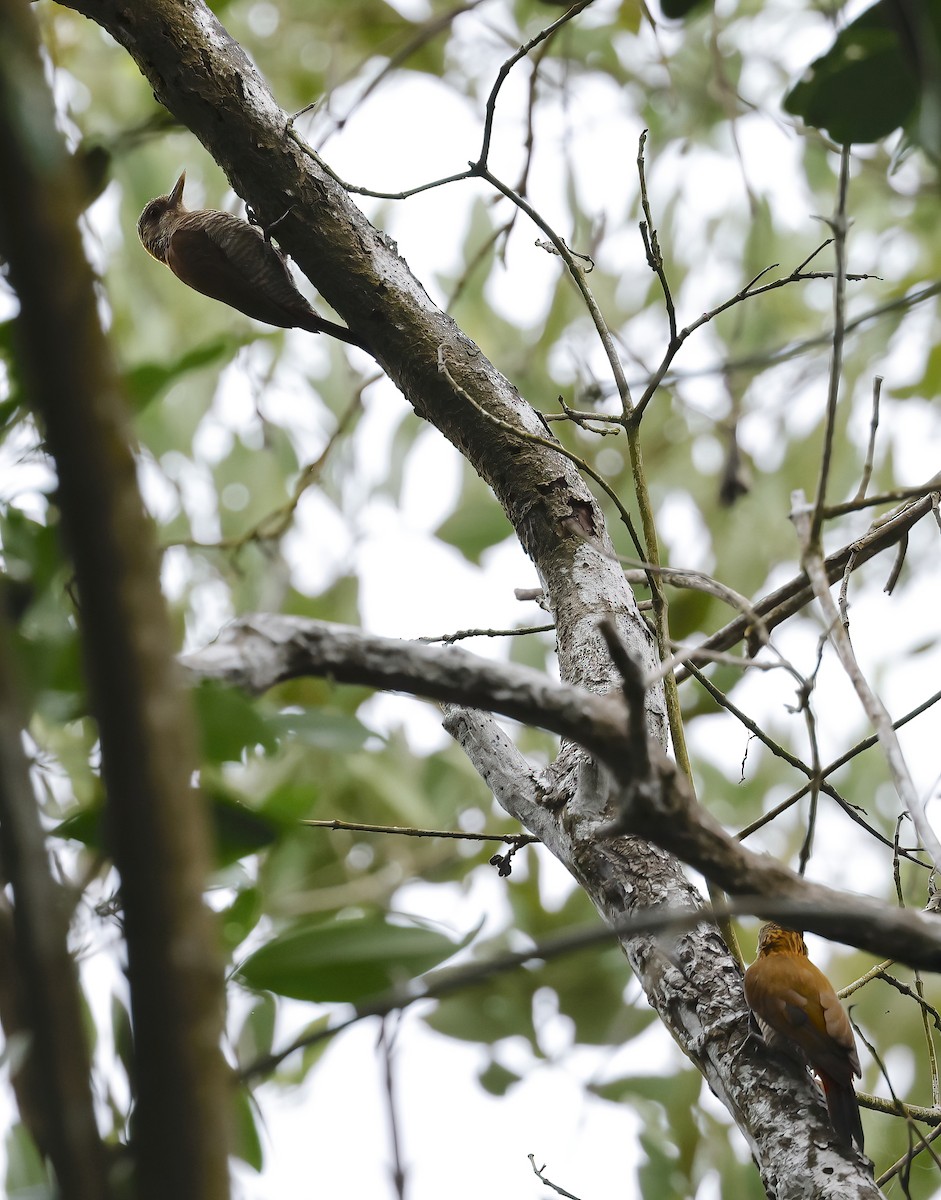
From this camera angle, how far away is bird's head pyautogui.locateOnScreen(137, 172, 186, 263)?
2.24 metres

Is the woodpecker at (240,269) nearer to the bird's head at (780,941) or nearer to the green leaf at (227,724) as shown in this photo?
the bird's head at (780,941)

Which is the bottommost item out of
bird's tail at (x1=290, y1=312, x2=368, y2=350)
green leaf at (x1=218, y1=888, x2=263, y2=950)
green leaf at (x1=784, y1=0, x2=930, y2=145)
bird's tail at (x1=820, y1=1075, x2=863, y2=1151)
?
bird's tail at (x1=820, y1=1075, x2=863, y2=1151)

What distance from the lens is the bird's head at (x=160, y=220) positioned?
224 centimetres

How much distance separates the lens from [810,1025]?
0.97 m

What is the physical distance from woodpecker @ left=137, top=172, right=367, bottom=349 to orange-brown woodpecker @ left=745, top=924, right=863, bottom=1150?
1122 millimetres

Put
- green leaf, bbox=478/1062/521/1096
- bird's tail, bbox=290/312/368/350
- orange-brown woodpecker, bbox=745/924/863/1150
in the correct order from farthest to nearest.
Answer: green leaf, bbox=478/1062/521/1096 → bird's tail, bbox=290/312/368/350 → orange-brown woodpecker, bbox=745/924/863/1150

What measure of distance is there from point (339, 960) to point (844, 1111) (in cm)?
54

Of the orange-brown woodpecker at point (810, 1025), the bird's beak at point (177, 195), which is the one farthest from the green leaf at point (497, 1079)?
the bird's beak at point (177, 195)

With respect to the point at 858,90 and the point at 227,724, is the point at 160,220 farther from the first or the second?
the point at 227,724

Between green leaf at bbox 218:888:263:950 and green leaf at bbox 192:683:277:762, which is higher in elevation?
green leaf at bbox 192:683:277:762

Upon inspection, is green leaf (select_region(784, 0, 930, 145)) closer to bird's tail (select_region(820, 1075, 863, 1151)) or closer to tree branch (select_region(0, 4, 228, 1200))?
tree branch (select_region(0, 4, 228, 1200))

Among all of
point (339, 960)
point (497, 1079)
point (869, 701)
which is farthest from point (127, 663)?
point (497, 1079)

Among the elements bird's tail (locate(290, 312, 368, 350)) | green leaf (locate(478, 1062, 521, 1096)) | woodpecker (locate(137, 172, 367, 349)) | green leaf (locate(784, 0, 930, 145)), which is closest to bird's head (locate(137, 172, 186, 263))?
woodpecker (locate(137, 172, 367, 349))

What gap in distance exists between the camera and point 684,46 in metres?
3.49
